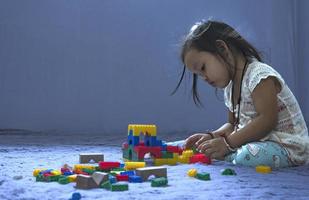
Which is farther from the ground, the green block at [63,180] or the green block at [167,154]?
the green block at [167,154]

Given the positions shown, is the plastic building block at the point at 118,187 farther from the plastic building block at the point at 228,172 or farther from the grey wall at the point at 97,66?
the grey wall at the point at 97,66

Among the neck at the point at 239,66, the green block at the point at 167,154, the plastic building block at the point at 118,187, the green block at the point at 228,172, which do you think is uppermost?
the neck at the point at 239,66

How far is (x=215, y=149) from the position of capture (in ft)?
4.14

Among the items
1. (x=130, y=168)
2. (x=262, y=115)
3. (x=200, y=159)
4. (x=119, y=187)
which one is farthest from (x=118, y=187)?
(x=262, y=115)

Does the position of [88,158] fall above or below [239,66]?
below

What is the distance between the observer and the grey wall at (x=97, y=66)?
7.74 ft

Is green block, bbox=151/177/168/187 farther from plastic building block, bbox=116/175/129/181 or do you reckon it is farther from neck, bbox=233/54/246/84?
neck, bbox=233/54/246/84

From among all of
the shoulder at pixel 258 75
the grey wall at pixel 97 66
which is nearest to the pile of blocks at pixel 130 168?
the shoulder at pixel 258 75

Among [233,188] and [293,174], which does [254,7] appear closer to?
[293,174]

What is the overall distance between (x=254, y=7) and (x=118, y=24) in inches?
26.4

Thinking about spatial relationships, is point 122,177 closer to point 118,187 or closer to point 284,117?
point 118,187

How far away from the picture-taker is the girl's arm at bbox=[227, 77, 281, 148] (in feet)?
4.09

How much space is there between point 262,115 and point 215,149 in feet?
0.46

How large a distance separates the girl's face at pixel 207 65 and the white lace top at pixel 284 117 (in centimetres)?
6
